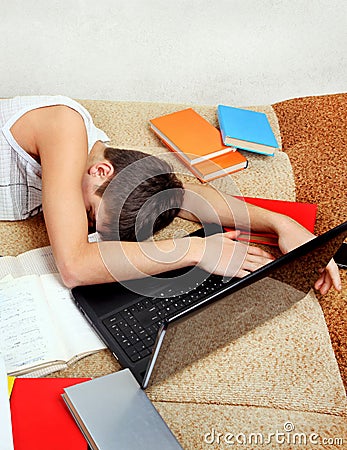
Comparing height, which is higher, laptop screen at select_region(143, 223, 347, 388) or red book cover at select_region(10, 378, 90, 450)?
laptop screen at select_region(143, 223, 347, 388)

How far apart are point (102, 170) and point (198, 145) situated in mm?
312

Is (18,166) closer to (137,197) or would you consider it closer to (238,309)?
(137,197)

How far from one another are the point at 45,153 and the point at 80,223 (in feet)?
0.65

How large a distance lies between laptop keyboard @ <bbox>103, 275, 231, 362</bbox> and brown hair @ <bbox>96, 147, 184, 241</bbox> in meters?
0.16

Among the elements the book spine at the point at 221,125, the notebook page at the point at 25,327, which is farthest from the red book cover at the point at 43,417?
the book spine at the point at 221,125

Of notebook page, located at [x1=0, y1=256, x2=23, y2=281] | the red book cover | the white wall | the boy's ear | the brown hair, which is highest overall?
the white wall

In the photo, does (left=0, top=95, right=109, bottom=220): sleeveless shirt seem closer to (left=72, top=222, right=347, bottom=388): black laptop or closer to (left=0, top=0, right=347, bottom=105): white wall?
(left=72, top=222, right=347, bottom=388): black laptop

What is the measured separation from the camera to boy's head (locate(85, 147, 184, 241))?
117cm

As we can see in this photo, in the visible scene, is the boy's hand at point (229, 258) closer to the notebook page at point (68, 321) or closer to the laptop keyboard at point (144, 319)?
the laptop keyboard at point (144, 319)

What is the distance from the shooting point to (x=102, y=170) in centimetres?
125

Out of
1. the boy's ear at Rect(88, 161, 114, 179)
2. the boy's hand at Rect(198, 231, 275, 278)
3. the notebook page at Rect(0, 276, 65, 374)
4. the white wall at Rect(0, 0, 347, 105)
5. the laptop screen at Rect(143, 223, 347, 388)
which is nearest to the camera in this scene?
the laptop screen at Rect(143, 223, 347, 388)

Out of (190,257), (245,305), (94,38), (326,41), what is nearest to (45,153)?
(190,257)

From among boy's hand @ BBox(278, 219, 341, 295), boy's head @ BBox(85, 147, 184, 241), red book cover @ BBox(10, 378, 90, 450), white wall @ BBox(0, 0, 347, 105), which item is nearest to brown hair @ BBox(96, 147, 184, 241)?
boy's head @ BBox(85, 147, 184, 241)

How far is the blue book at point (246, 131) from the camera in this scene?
148 centimetres
